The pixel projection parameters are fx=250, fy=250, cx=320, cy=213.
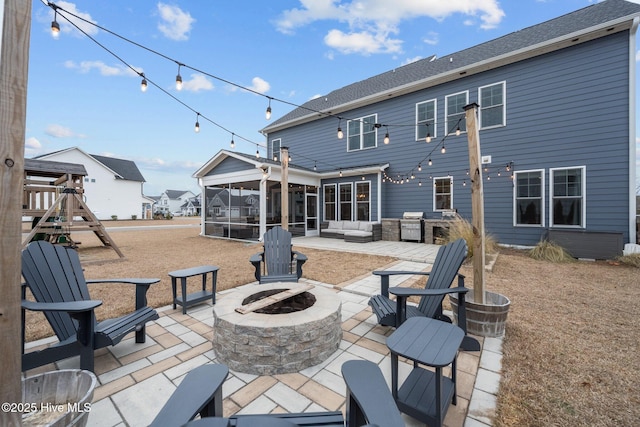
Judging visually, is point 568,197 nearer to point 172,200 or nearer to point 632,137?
point 632,137

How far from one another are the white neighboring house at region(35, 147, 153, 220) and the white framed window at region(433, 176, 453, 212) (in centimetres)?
2761

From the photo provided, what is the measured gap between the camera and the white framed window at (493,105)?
332 inches

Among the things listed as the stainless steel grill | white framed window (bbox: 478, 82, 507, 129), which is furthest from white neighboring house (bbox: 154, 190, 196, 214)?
white framed window (bbox: 478, 82, 507, 129)

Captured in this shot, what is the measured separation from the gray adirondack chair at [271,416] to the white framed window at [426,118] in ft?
32.9

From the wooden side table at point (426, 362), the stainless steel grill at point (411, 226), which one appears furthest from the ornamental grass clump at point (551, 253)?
the wooden side table at point (426, 362)

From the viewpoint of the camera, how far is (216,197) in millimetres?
11875

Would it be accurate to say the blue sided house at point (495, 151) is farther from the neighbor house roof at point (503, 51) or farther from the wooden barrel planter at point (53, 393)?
the wooden barrel planter at point (53, 393)

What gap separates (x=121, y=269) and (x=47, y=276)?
164 inches

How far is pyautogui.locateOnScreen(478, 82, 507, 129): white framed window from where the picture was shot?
27.6ft

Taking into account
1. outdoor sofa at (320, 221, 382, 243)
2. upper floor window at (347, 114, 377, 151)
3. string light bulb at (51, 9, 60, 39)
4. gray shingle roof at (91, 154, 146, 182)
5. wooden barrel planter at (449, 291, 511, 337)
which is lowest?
wooden barrel planter at (449, 291, 511, 337)

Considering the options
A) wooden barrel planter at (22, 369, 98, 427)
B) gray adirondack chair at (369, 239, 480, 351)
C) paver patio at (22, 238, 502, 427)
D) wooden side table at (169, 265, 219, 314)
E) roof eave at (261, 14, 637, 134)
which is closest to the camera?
wooden barrel planter at (22, 369, 98, 427)

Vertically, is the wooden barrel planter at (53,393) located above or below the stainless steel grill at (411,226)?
below

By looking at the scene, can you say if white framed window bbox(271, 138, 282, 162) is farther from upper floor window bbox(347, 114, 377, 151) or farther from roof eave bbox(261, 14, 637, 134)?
upper floor window bbox(347, 114, 377, 151)

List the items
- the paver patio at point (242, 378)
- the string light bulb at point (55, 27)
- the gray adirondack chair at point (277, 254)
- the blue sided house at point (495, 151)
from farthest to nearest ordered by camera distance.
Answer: the blue sided house at point (495, 151) < the gray adirondack chair at point (277, 254) < the string light bulb at point (55, 27) < the paver patio at point (242, 378)
